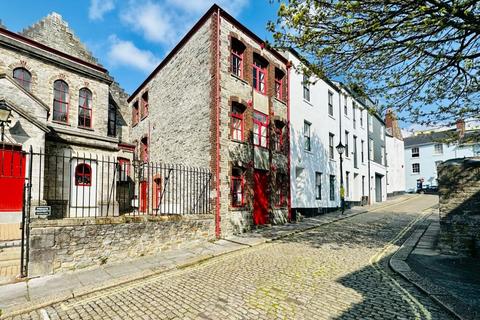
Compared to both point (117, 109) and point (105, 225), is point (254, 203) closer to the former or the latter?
point (105, 225)

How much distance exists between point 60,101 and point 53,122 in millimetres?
1488

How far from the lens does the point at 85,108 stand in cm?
1567

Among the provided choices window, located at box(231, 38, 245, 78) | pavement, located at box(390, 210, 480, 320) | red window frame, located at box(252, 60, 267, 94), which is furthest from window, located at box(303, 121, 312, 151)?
pavement, located at box(390, 210, 480, 320)

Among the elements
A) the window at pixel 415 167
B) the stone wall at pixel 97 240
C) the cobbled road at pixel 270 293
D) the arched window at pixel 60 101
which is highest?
the arched window at pixel 60 101

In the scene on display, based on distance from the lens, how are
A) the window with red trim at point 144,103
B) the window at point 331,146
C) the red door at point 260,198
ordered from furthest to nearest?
the window at point 331,146 < the window with red trim at point 144,103 < the red door at point 260,198

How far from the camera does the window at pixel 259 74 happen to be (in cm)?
Answer: 1497

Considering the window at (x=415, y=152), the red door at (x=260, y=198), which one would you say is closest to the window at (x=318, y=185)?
the red door at (x=260, y=198)

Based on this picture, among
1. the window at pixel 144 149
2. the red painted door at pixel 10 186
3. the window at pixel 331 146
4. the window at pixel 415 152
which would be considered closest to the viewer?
the red painted door at pixel 10 186

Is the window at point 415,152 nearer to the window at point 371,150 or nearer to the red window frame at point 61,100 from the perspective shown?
the window at point 371,150

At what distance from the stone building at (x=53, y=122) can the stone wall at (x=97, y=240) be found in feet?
9.18

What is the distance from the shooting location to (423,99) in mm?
8375

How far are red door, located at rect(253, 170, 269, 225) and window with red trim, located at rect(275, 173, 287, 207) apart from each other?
1096mm

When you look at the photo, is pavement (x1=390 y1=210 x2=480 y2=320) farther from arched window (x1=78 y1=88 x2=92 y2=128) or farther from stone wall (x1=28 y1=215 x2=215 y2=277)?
arched window (x1=78 y1=88 x2=92 y2=128)

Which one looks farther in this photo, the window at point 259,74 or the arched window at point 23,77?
the window at point 259,74
